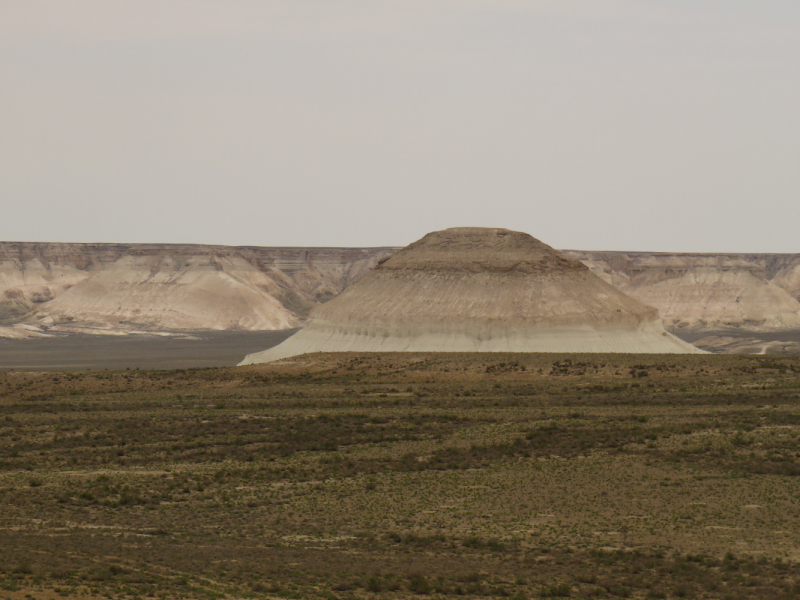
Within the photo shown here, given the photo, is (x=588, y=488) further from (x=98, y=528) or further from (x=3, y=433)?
(x=3, y=433)

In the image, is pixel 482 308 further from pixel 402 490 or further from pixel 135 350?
pixel 135 350

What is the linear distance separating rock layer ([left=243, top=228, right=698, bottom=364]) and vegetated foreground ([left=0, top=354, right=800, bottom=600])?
19915 millimetres

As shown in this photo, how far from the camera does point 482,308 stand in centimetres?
8538

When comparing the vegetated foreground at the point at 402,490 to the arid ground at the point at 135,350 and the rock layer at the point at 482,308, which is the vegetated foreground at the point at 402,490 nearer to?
the rock layer at the point at 482,308

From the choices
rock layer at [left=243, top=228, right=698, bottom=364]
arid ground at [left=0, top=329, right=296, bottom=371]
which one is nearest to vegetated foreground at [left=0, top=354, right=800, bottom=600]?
rock layer at [left=243, top=228, right=698, bottom=364]

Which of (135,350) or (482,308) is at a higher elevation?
(482,308)

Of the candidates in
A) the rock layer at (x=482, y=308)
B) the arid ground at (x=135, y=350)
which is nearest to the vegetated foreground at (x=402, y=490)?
the rock layer at (x=482, y=308)

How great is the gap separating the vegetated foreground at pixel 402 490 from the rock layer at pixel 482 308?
19.9 meters

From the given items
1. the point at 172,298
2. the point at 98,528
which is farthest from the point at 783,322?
the point at 98,528

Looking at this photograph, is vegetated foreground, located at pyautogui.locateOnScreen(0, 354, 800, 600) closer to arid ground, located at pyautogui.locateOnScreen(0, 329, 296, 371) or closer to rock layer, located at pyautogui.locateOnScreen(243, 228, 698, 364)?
rock layer, located at pyautogui.locateOnScreen(243, 228, 698, 364)

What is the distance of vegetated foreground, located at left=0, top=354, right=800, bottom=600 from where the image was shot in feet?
72.3

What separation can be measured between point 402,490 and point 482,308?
52972 millimetres

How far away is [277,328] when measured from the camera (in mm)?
184625

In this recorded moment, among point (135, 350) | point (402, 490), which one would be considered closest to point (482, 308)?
point (402, 490)
